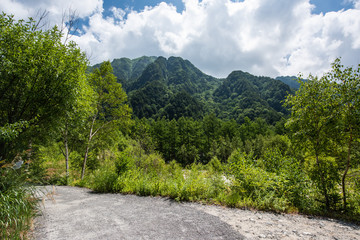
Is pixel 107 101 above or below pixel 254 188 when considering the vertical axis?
above

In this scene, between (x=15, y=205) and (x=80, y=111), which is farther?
(x=80, y=111)

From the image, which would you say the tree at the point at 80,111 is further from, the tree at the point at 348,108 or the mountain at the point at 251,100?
the mountain at the point at 251,100

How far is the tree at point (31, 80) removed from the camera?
5.12 meters

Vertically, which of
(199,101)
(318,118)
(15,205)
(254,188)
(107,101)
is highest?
(199,101)

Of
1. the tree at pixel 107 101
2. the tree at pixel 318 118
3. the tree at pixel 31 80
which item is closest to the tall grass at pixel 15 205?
the tree at pixel 31 80

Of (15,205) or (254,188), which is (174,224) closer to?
(254,188)

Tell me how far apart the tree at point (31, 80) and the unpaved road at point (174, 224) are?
309 centimetres

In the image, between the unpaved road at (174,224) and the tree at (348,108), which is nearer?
the unpaved road at (174,224)

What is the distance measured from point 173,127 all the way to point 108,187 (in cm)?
4441

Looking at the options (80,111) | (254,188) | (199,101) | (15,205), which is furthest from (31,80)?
(199,101)

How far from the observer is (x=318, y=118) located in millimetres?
5699

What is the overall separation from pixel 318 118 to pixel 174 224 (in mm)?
5998

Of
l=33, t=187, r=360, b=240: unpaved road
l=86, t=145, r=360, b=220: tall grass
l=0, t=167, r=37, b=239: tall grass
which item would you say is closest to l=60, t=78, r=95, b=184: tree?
l=0, t=167, r=37, b=239: tall grass

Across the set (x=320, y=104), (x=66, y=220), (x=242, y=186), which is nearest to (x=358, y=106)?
(x=320, y=104)
